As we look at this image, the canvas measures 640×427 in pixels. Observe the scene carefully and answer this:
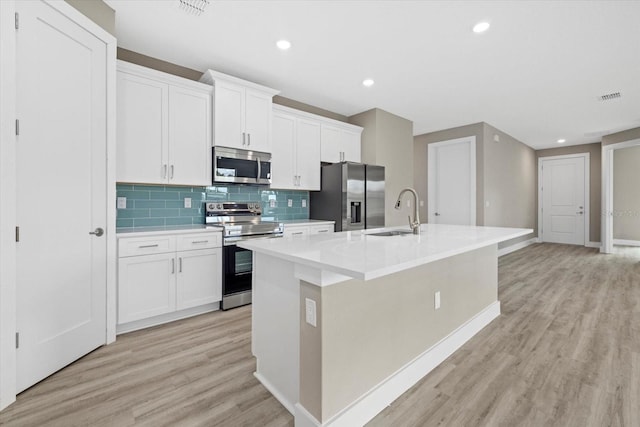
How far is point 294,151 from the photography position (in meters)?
4.09

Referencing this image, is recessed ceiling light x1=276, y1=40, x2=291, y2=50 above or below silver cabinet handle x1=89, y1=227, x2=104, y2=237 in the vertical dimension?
above

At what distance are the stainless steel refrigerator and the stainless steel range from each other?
0.96 meters

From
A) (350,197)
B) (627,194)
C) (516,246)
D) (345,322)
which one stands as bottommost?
(516,246)

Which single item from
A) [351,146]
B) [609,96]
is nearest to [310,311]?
[351,146]

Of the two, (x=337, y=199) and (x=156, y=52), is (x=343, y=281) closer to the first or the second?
(x=337, y=199)

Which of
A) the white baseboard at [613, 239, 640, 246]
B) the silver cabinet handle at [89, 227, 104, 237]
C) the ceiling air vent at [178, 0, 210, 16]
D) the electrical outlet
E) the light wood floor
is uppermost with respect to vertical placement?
the ceiling air vent at [178, 0, 210, 16]

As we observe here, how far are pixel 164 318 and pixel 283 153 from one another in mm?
2369

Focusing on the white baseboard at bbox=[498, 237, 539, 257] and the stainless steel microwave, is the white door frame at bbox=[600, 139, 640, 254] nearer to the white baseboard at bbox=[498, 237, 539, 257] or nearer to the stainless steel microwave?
the white baseboard at bbox=[498, 237, 539, 257]

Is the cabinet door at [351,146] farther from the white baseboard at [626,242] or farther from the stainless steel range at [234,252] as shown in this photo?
the white baseboard at [626,242]

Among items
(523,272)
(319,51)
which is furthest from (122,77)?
(523,272)

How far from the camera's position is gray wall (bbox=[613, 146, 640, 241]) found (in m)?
7.14

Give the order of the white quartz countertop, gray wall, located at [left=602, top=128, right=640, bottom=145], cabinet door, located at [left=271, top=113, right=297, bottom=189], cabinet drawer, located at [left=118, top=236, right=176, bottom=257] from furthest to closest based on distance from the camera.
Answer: gray wall, located at [left=602, top=128, right=640, bottom=145], cabinet door, located at [left=271, top=113, right=297, bottom=189], cabinet drawer, located at [left=118, top=236, right=176, bottom=257], the white quartz countertop

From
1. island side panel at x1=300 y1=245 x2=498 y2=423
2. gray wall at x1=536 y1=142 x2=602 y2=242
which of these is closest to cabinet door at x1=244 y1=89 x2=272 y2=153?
island side panel at x1=300 y1=245 x2=498 y2=423

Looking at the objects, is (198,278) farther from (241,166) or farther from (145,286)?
(241,166)
